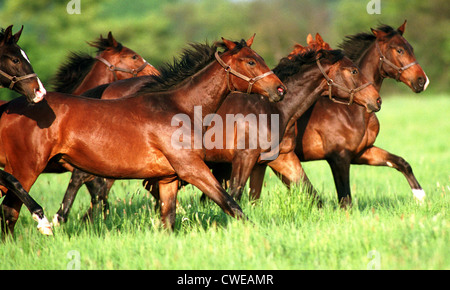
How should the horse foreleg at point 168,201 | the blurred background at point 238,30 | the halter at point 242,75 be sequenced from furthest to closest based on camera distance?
the blurred background at point 238,30, the horse foreleg at point 168,201, the halter at point 242,75

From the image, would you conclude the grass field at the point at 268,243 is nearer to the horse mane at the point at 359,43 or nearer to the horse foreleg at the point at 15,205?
the horse foreleg at the point at 15,205

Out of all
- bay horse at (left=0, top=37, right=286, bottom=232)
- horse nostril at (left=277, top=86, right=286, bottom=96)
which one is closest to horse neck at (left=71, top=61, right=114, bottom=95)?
bay horse at (left=0, top=37, right=286, bottom=232)

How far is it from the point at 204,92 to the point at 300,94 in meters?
1.64

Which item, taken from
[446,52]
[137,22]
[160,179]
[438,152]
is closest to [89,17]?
[137,22]

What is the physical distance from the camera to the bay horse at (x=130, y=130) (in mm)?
5520

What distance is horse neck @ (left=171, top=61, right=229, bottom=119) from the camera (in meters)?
5.95

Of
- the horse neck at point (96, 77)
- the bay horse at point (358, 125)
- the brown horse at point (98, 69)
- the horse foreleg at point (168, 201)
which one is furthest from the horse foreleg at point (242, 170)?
the horse neck at point (96, 77)

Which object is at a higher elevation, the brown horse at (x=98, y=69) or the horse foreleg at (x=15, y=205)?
the brown horse at (x=98, y=69)

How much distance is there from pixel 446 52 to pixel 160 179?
41245mm

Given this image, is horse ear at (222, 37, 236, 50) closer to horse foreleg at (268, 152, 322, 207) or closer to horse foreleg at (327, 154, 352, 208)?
horse foreleg at (268, 152, 322, 207)

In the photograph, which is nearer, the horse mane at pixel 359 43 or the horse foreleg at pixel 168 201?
the horse foreleg at pixel 168 201

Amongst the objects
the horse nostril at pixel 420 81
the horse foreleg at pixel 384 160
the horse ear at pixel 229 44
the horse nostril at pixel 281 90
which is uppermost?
the horse nostril at pixel 420 81

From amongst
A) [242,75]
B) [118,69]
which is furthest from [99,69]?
[242,75]

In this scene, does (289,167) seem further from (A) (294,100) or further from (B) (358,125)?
(B) (358,125)
